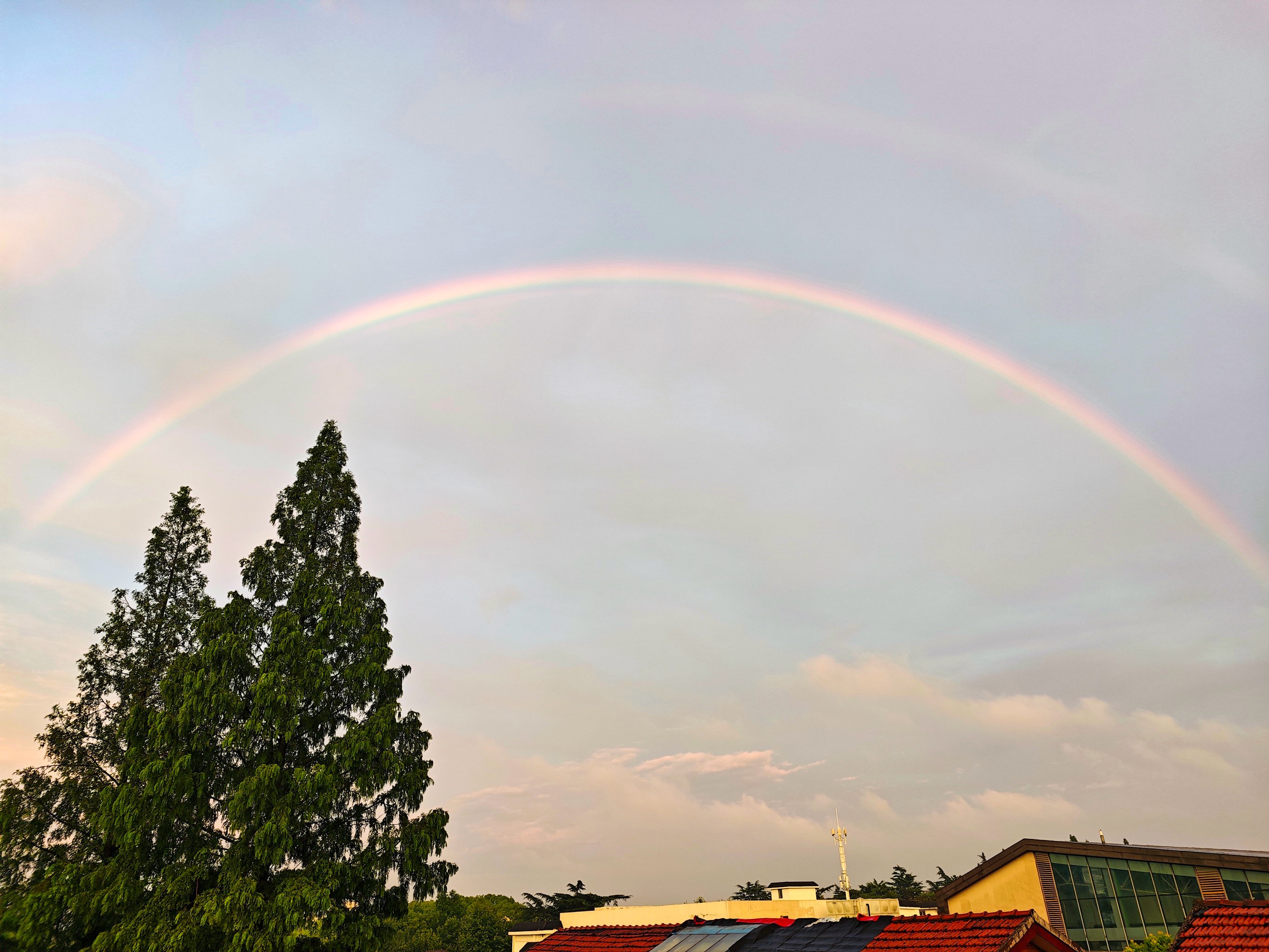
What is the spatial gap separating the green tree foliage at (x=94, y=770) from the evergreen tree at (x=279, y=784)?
3.84ft

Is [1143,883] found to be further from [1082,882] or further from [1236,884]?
[1236,884]

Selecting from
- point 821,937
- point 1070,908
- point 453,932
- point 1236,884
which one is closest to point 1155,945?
point 821,937

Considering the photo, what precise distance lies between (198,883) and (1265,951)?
24368 millimetres

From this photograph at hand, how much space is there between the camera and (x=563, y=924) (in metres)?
44.8

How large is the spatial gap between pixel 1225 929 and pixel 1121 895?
2252cm

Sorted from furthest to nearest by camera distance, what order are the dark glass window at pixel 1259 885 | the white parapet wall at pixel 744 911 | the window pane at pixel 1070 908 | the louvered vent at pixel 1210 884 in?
the window pane at pixel 1070 908, the louvered vent at pixel 1210 884, the dark glass window at pixel 1259 885, the white parapet wall at pixel 744 911

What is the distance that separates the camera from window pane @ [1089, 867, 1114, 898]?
32.8 m

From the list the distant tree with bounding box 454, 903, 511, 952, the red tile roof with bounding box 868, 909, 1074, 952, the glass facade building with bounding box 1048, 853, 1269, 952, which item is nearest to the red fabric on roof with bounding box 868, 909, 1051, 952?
the red tile roof with bounding box 868, 909, 1074, 952

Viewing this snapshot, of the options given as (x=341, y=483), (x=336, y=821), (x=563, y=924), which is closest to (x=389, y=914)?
(x=336, y=821)

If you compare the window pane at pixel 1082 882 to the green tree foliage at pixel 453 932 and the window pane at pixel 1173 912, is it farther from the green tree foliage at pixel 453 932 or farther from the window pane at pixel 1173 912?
the green tree foliage at pixel 453 932

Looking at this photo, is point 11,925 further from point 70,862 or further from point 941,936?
point 941,936

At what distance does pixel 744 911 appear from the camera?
32844 millimetres

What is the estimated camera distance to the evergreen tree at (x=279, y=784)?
20812 mm

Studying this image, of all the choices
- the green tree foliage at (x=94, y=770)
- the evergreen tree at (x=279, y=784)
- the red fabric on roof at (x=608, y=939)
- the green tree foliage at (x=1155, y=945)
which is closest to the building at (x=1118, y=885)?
the green tree foliage at (x=1155, y=945)
